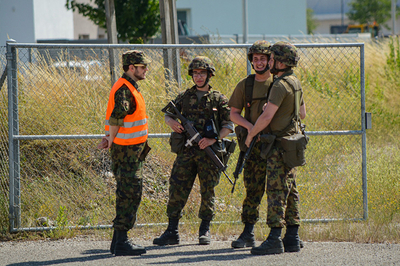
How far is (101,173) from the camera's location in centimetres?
612

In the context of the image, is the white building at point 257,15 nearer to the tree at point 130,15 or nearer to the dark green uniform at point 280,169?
the tree at point 130,15

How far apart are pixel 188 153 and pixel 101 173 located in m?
2.01

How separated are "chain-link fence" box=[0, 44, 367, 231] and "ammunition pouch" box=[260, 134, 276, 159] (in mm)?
1098

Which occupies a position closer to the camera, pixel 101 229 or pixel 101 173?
pixel 101 229

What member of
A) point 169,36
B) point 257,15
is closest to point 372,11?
point 257,15

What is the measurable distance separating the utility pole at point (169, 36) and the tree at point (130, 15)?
6.80m

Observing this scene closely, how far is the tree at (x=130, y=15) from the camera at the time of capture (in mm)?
13789

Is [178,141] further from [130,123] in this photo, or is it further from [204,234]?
[204,234]

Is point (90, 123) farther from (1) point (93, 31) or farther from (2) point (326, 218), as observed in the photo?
(1) point (93, 31)

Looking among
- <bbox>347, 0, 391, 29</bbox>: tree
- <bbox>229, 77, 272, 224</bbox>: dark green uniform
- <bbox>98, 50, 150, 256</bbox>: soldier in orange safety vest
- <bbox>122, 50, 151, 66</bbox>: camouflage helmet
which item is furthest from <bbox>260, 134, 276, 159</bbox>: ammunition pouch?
<bbox>347, 0, 391, 29</bbox>: tree

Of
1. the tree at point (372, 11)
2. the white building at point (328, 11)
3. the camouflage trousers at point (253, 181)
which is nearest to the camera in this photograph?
the camouflage trousers at point (253, 181)

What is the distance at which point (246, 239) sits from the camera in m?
4.50

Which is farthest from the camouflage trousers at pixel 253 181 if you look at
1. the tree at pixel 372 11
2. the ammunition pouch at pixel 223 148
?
the tree at pixel 372 11

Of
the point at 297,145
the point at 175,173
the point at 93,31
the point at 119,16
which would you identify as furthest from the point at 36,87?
the point at 93,31
